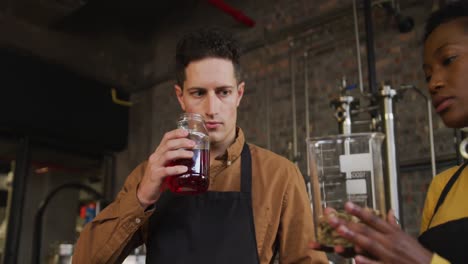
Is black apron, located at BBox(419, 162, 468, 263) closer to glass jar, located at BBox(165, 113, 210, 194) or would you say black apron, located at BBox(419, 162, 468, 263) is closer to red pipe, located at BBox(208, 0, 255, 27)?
glass jar, located at BBox(165, 113, 210, 194)

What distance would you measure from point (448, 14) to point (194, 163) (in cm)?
76

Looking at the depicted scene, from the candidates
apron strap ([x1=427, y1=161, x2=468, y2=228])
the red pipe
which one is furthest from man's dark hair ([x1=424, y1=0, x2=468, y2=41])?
the red pipe

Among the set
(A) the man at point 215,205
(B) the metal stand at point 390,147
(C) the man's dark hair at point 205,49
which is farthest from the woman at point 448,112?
(B) the metal stand at point 390,147

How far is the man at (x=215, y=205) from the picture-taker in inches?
47.0

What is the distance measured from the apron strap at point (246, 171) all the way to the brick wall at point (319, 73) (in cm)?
185

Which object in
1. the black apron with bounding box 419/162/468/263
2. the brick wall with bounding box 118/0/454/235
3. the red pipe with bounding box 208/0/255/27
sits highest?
the red pipe with bounding box 208/0/255/27

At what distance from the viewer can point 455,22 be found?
1080mm

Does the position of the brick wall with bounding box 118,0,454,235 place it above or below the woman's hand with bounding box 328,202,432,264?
above

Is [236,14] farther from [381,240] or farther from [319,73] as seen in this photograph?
[381,240]

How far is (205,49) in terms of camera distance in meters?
1.39

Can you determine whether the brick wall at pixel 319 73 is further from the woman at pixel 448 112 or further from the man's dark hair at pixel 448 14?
the man's dark hair at pixel 448 14

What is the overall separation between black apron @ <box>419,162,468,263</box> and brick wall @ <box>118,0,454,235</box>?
6.44ft

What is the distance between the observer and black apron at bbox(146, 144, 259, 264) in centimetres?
121

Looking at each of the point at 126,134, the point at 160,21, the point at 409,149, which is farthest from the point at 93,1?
the point at 409,149
